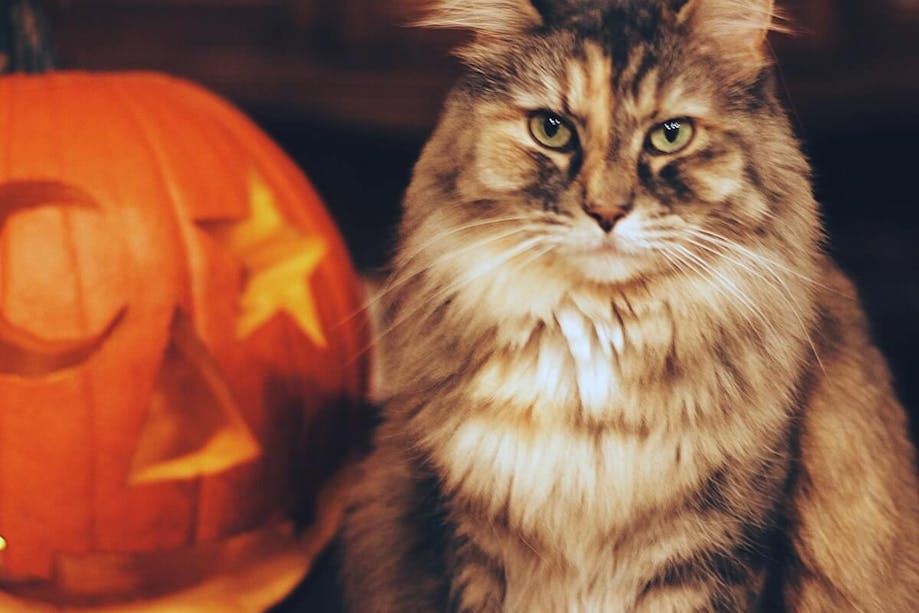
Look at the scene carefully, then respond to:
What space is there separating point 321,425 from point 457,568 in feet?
1.39

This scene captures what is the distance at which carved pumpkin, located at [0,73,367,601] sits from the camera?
1.38 metres

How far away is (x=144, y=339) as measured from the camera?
1406 mm

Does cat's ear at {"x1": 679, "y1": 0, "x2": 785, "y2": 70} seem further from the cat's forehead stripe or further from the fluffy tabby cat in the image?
the cat's forehead stripe

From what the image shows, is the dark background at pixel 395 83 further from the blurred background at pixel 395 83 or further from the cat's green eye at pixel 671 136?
the cat's green eye at pixel 671 136

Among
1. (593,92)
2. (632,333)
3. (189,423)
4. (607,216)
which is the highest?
(593,92)

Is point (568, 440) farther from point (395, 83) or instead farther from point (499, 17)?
point (395, 83)

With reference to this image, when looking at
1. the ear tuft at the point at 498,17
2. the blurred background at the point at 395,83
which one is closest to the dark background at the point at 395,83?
the blurred background at the point at 395,83

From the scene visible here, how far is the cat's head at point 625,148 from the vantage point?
1182 mm

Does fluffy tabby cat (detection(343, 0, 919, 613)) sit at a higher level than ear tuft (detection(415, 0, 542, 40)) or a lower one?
lower

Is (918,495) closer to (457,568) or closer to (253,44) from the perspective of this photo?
(457,568)

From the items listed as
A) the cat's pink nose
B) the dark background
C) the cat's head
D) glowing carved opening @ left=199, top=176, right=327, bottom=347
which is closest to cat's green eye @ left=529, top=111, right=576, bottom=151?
the cat's head

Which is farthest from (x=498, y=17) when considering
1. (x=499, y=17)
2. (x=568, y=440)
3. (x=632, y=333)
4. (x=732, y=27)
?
(x=568, y=440)

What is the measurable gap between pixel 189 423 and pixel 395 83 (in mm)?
1291

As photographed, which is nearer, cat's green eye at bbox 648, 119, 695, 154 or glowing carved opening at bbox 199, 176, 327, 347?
cat's green eye at bbox 648, 119, 695, 154
